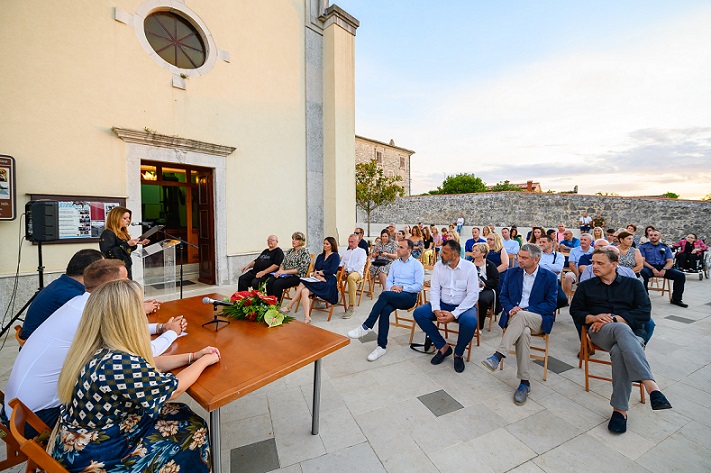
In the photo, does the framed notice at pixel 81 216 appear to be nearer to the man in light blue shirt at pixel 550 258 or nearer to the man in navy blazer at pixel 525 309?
the man in navy blazer at pixel 525 309

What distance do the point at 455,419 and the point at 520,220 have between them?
54.6ft

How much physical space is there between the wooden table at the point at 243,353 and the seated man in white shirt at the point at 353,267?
268 centimetres

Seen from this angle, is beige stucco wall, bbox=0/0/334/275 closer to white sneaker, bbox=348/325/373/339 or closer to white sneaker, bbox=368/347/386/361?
white sneaker, bbox=348/325/373/339

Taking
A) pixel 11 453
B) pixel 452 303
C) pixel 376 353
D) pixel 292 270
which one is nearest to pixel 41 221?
pixel 11 453

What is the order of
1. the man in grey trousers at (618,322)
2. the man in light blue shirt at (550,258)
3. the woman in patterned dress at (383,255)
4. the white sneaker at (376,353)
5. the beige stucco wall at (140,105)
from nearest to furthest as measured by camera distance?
the man in grey trousers at (618,322), the white sneaker at (376,353), the beige stucco wall at (140,105), the man in light blue shirt at (550,258), the woman in patterned dress at (383,255)

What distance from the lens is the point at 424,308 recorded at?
356cm

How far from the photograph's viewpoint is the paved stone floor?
2004 mm

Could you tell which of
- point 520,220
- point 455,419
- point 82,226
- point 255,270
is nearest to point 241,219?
point 255,270

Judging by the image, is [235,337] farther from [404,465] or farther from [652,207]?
[652,207]

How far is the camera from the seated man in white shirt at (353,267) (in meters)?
5.21

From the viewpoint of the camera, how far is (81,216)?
4844mm

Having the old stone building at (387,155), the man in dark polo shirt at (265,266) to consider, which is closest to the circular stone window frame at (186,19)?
the man in dark polo shirt at (265,266)

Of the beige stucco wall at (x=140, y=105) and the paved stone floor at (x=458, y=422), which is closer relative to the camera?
the paved stone floor at (x=458, y=422)

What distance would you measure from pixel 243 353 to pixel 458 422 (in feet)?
5.60
